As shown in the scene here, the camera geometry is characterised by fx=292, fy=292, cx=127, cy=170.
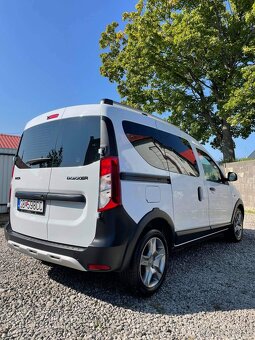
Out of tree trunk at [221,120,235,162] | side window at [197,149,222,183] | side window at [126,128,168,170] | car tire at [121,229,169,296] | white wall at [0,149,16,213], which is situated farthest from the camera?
tree trunk at [221,120,235,162]

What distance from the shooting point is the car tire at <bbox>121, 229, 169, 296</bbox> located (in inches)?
121

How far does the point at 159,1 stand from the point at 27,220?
16838 millimetres

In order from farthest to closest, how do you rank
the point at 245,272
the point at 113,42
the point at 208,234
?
the point at 113,42, the point at 208,234, the point at 245,272

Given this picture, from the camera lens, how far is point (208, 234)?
15.7 ft

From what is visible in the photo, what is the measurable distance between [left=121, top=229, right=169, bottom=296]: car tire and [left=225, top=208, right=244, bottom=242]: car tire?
2.88 metres

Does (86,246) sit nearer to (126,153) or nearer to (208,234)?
(126,153)

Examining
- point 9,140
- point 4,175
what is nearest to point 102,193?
point 4,175

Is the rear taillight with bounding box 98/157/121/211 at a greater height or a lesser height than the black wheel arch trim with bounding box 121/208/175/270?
greater

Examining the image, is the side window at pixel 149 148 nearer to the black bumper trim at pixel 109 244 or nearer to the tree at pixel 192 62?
the black bumper trim at pixel 109 244

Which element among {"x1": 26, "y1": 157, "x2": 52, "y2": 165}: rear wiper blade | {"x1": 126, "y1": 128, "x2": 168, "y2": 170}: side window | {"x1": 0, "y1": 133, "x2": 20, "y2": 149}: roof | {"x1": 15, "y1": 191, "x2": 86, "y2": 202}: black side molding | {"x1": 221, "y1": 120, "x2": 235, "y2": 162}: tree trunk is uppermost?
{"x1": 0, "y1": 133, "x2": 20, "y2": 149}: roof

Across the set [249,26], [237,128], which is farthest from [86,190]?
[237,128]

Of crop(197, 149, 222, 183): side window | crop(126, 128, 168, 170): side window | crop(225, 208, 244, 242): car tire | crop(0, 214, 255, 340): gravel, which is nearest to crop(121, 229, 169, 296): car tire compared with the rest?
crop(0, 214, 255, 340): gravel

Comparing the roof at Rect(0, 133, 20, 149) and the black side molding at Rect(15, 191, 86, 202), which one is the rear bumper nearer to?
the black side molding at Rect(15, 191, 86, 202)

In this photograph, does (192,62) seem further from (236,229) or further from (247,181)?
(236,229)
